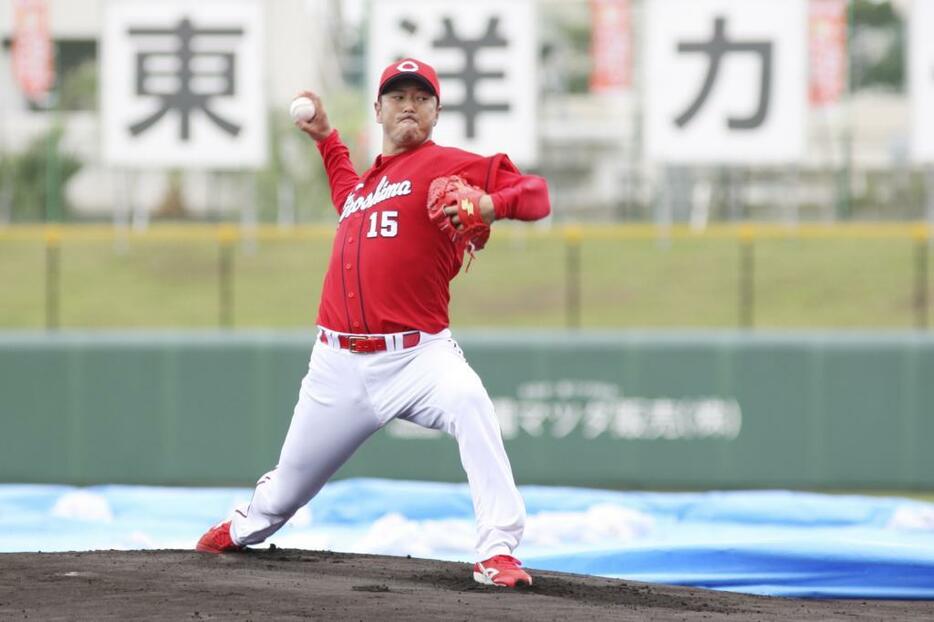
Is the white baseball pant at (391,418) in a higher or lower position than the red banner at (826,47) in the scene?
lower

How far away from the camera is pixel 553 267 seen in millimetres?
20297

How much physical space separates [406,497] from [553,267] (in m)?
13.1

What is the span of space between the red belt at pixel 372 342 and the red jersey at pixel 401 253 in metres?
0.02

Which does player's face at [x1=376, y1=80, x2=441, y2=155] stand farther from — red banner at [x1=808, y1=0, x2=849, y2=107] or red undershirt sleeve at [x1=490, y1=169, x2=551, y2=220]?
red banner at [x1=808, y1=0, x2=849, y2=107]

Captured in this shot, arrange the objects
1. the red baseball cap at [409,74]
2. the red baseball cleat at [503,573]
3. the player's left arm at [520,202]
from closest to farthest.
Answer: the player's left arm at [520,202] → the red baseball cleat at [503,573] → the red baseball cap at [409,74]

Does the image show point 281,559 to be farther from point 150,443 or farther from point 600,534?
point 150,443

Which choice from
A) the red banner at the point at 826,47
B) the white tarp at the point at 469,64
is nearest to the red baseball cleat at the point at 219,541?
the white tarp at the point at 469,64

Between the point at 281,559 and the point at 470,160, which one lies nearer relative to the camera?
the point at 470,160

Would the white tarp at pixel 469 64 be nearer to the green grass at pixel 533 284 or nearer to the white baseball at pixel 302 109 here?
the green grass at pixel 533 284

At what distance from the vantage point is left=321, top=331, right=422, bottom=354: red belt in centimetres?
468

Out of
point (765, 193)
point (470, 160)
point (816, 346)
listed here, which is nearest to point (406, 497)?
point (470, 160)

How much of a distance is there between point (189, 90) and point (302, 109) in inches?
354

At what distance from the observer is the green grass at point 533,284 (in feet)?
60.0


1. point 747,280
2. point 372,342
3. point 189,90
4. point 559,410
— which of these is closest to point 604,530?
point 372,342
